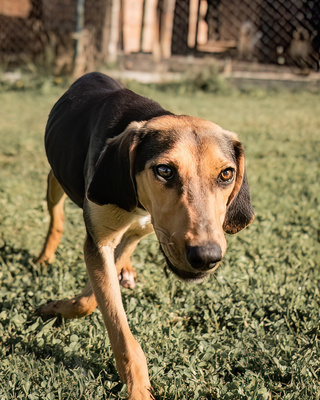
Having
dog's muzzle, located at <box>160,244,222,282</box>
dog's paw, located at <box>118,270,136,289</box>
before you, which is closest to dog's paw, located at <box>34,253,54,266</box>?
dog's paw, located at <box>118,270,136,289</box>

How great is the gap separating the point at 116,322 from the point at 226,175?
41.6 inches

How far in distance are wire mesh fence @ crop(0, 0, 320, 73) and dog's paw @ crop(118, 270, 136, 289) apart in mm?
10314

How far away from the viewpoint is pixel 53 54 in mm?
14258

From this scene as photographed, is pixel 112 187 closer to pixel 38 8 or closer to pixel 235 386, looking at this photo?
pixel 235 386

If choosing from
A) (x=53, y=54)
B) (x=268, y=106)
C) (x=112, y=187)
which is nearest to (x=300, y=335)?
(x=112, y=187)

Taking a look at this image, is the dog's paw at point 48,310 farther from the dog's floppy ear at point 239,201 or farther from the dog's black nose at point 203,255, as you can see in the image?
the dog's black nose at point 203,255

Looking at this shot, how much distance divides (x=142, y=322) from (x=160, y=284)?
0.67m

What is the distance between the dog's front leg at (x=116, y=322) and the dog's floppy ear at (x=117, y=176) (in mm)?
400

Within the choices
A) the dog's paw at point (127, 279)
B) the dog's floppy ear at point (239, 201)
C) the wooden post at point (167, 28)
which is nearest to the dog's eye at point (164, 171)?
the dog's floppy ear at point (239, 201)

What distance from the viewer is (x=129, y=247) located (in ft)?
12.4

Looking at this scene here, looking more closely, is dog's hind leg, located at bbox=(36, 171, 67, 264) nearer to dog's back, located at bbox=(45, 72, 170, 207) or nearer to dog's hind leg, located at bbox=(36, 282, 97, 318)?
dog's back, located at bbox=(45, 72, 170, 207)

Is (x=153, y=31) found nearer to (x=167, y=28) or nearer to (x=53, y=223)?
(x=167, y=28)

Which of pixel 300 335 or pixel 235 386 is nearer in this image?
pixel 235 386

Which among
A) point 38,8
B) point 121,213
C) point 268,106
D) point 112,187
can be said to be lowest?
point 268,106
